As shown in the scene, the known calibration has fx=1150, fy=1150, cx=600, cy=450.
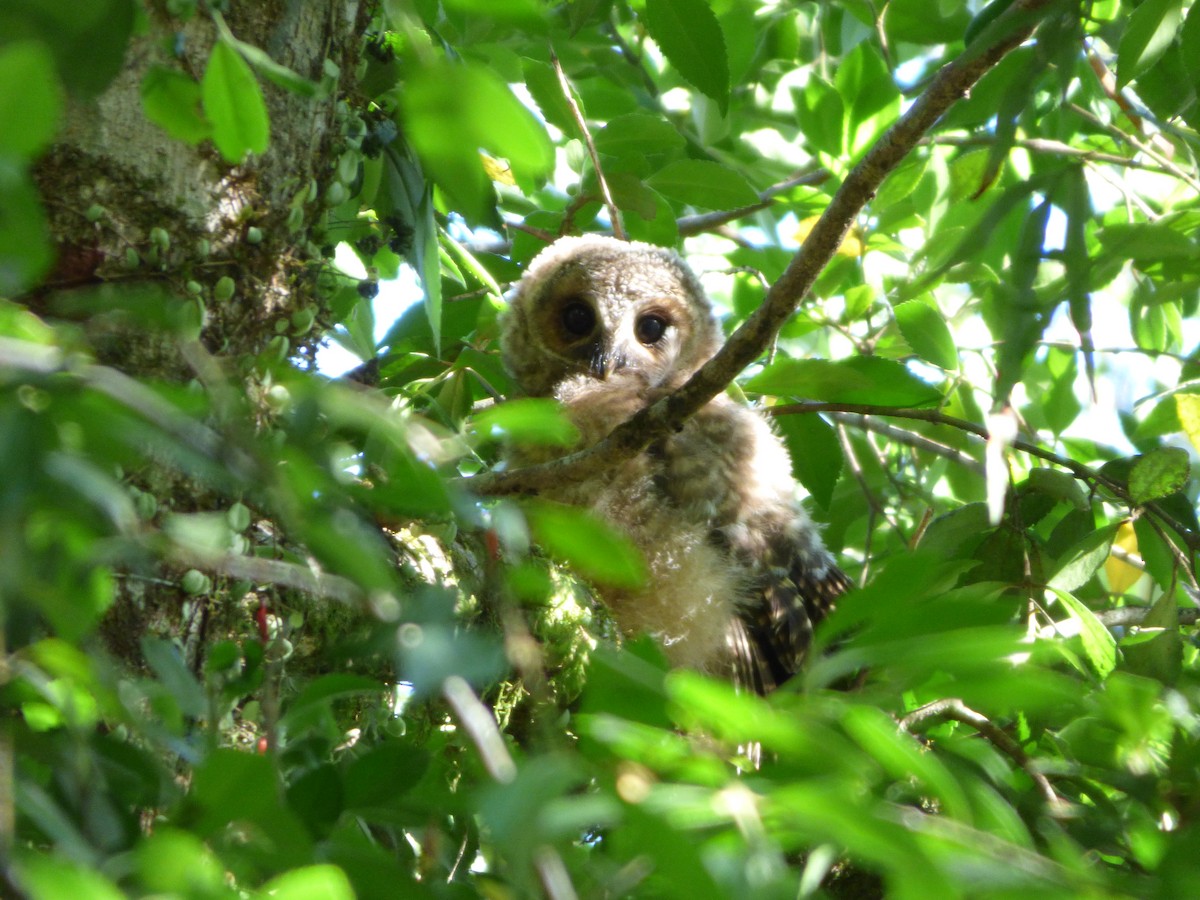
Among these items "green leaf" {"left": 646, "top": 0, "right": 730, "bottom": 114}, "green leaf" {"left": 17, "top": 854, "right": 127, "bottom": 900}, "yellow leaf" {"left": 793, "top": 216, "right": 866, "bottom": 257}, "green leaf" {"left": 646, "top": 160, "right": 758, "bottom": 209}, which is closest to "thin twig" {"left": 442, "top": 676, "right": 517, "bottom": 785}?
"green leaf" {"left": 17, "top": 854, "right": 127, "bottom": 900}

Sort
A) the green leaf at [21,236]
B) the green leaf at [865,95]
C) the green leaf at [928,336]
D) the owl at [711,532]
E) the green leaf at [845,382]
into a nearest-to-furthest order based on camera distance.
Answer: the green leaf at [21,236]
the green leaf at [845,382]
the green leaf at [928,336]
the owl at [711,532]
the green leaf at [865,95]

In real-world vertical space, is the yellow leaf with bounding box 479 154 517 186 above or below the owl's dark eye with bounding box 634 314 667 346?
above

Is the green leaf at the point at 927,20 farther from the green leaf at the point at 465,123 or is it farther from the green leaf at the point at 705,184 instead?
the green leaf at the point at 465,123

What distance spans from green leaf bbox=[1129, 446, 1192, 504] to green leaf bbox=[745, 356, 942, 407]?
0.37 m

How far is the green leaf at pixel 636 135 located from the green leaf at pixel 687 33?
87 cm

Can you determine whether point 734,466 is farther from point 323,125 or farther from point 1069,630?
point 323,125

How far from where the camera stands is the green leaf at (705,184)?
2760mm

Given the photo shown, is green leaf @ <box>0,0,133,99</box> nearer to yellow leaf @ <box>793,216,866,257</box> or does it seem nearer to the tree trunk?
the tree trunk

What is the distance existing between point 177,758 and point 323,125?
3.03 ft

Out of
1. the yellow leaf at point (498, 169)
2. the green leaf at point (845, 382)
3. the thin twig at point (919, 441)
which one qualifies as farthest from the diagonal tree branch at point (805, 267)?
the thin twig at point (919, 441)

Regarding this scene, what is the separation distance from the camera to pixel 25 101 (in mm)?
759

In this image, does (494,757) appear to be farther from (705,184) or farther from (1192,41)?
(705,184)

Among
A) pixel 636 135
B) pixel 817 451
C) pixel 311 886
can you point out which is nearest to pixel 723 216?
pixel 636 135

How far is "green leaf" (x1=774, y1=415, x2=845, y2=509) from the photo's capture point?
2453 mm
